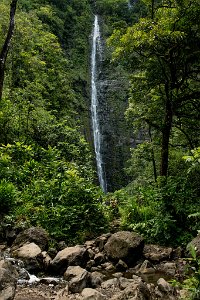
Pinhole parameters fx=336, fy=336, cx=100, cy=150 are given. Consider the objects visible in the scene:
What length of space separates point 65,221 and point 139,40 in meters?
5.93

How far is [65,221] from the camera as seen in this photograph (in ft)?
31.6

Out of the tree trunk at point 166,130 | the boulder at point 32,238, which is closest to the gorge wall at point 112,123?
the tree trunk at point 166,130

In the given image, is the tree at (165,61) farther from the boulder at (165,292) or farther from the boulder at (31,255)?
A: the boulder at (165,292)

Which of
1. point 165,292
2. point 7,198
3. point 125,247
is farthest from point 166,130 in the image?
point 165,292

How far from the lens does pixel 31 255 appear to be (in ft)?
24.6

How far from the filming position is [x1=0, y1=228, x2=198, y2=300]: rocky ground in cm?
554

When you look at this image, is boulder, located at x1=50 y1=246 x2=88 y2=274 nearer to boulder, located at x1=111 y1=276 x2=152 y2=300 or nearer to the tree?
boulder, located at x1=111 y1=276 x2=152 y2=300

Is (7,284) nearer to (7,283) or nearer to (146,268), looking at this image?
(7,283)

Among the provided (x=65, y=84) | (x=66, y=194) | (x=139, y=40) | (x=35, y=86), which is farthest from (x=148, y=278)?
(x=65, y=84)

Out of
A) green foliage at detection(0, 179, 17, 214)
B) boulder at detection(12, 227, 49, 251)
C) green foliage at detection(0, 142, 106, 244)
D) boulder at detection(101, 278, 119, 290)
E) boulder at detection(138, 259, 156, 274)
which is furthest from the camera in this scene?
green foliage at detection(0, 179, 17, 214)

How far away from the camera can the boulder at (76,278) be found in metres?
6.14

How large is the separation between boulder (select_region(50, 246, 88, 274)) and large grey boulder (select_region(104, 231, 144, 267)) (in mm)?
687

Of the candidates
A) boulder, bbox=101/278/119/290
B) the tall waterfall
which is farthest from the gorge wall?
boulder, bbox=101/278/119/290

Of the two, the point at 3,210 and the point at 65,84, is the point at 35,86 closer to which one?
the point at 65,84
